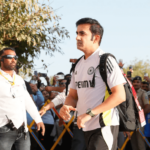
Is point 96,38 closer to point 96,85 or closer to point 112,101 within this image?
point 96,85

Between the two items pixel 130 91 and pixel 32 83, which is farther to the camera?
pixel 32 83

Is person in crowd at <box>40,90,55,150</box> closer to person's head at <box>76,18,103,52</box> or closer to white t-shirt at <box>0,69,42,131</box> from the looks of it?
white t-shirt at <box>0,69,42,131</box>

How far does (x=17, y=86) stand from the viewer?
14.3ft

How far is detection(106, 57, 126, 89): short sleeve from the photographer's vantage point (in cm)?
275

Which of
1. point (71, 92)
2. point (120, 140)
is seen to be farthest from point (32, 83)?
point (71, 92)

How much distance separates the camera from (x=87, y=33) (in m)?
2.98

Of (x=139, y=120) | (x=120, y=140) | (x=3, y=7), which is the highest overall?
(x=3, y=7)

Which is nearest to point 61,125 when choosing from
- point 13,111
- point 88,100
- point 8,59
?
point 8,59

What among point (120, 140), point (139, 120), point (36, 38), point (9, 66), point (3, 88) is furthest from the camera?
point (36, 38)

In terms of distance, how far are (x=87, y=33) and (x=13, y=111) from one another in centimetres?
178

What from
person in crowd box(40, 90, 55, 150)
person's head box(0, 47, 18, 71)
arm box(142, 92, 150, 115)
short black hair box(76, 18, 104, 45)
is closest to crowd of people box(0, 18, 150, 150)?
short black hair box(76, 18, 104, 45)

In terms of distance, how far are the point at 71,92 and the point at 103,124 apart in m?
0.67

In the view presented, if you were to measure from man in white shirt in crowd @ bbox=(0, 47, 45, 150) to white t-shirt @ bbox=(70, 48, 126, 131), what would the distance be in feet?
4.45

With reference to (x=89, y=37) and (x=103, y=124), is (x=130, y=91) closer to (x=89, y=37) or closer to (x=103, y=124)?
(x=103, y=124)
